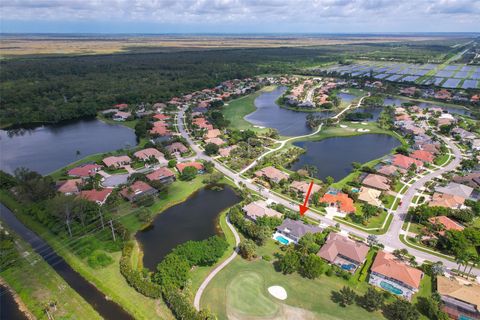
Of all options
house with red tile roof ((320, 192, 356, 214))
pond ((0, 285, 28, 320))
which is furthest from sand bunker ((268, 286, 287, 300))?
pond ((0, 285, 28, 320))

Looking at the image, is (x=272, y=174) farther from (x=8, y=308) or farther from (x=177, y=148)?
(x=8, y=308)

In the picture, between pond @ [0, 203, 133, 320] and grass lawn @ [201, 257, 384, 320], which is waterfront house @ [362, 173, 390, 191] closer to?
grass lawn @ [201, 257, 384, 320]

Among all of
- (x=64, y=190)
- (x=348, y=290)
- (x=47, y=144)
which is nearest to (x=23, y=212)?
(x=64, y=190)

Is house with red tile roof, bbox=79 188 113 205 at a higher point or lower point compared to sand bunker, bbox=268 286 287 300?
higher

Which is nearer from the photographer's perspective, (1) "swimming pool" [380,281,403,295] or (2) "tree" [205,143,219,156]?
(1) "swimming pool" [380,281,403,295]

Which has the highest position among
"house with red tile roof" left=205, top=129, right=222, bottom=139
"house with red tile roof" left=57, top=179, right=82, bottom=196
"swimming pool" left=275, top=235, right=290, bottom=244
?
"house with red tile roof" left=57, top=179, right=82, bottom=196

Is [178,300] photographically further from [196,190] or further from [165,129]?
[165,129]

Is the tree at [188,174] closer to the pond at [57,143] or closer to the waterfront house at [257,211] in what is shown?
the waterfront house at [257,211]

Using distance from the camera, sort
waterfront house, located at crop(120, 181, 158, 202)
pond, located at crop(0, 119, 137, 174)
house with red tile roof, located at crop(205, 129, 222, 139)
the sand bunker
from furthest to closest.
→ house with red tile roof, located at crop(205, 129, 222, 139)
pond, located at crop(0, 119, 137, 174)
waterfront house, located at crop(120, 181, 158, 202)
the sand bunker
